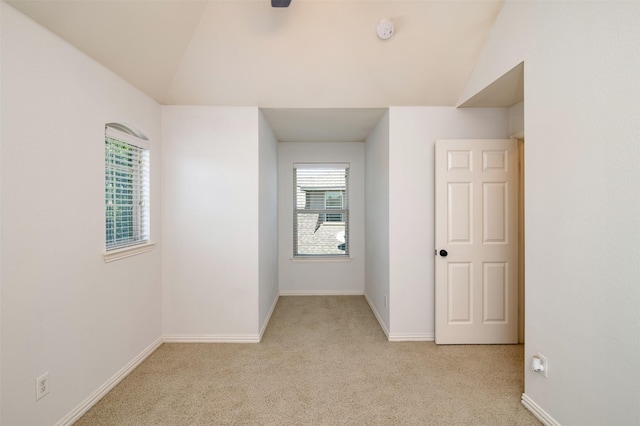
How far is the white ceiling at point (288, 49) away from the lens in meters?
2.12

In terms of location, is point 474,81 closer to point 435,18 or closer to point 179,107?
point 435,18

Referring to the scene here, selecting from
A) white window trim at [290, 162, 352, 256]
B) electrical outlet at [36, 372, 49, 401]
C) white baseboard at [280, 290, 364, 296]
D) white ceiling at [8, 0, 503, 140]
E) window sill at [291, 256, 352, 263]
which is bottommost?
white baseboard at [280, 290, 364, 296]

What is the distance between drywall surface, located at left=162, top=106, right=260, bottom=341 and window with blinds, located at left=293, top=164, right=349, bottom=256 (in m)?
1.83

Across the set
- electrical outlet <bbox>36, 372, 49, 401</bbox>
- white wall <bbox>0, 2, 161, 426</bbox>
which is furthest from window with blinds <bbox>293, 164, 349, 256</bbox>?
electrical outlet <bbox>36, 372, 49, 401</bbox>

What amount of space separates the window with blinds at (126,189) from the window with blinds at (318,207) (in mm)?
2399

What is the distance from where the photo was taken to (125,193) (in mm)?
2537

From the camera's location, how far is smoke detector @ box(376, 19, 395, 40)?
2354 mm

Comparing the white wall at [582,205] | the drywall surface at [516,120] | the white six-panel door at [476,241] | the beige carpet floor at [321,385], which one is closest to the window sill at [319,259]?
the beige carpet floor at [321,385]

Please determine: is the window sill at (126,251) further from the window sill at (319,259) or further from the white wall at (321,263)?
the window sill at (319,259)

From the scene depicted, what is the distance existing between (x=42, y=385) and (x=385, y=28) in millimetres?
3292

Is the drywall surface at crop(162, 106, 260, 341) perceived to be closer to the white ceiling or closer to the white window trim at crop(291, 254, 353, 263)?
the white ceiling

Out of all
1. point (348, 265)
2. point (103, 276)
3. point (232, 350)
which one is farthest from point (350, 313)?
point (103, 276)

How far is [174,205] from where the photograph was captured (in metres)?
3.02

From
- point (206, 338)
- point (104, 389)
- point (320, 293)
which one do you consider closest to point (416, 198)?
point (320, 293)
